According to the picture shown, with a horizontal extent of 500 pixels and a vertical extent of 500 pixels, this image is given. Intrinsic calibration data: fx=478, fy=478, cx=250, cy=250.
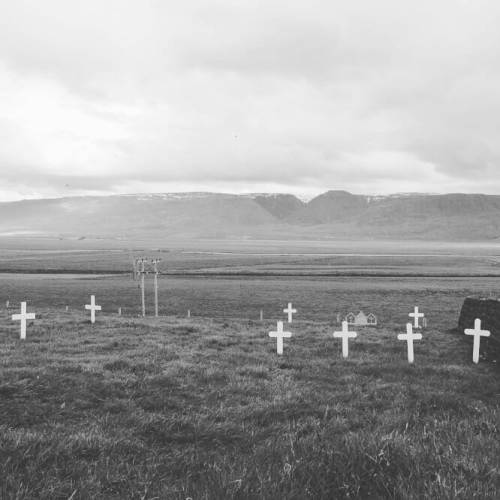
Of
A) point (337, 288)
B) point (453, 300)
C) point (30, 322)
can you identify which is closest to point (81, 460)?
point (30, 322)

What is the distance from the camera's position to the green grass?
5879 mm

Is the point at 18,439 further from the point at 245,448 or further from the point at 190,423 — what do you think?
the point at 245,448

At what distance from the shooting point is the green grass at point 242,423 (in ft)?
19.3

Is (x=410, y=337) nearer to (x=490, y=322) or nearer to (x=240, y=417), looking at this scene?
(x=490, y=322)

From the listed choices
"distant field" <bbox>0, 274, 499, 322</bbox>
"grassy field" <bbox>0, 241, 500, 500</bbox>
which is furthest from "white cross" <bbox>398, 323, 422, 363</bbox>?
"distant field" <bbox>0, 274, 499, 322</bbox>

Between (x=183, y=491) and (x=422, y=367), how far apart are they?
1031 centimetres

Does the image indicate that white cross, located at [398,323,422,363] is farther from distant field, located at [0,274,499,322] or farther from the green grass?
distant field, located at [0,274,499,322]

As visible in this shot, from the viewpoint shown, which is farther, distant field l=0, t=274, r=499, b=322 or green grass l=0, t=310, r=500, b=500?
distant field l=0, t=274, r=499, b=322

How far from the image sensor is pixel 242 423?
8.83 metres

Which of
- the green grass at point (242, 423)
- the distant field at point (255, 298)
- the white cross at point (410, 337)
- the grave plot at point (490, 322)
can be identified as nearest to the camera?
the green grass at point (242, 423)

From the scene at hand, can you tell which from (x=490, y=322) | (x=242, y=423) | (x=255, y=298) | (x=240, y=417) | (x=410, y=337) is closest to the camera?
(x=242, y=423)

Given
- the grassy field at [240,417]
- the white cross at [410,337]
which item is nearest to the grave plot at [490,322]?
the grassy field at [240,417]

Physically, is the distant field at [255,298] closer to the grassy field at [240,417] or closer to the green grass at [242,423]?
the grassy field at [240,417]

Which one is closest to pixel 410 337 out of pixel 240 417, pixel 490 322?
pixel 490 322
